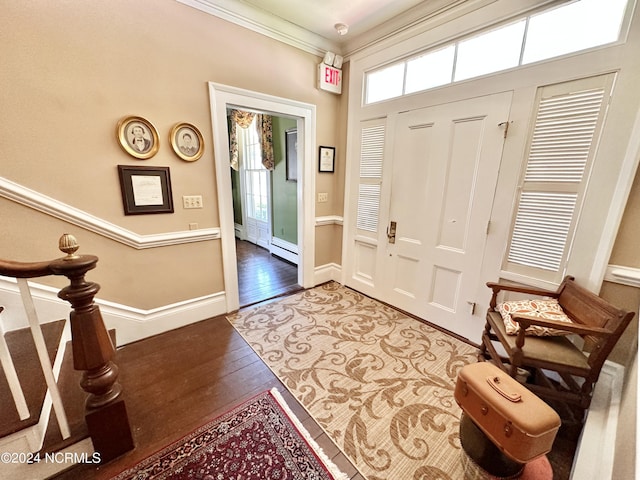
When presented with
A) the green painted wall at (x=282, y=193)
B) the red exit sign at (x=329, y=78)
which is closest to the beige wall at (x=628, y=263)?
the red exit sign at (x=329, y=78)

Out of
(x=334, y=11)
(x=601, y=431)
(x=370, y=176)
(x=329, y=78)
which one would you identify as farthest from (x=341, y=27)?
(x=601, y=431)

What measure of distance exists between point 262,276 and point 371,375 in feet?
7.33

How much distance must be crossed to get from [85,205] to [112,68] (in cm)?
99

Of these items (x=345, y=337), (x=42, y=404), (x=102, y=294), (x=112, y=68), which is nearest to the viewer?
(x=42, y=404)

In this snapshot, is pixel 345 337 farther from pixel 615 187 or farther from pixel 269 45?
pixel 269 45

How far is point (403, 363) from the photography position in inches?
78.5

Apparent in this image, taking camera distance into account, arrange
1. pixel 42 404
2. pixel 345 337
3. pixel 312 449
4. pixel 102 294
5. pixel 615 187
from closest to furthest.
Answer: pixel 42 404, pixel 312 449, pixel 615 187, pixel 102 294, pixel 345 337

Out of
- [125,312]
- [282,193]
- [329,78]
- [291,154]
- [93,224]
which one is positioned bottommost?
[125,312]

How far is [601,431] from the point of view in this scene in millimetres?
1254

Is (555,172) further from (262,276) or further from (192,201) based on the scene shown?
(262,276)

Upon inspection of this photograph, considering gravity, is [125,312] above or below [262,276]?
above

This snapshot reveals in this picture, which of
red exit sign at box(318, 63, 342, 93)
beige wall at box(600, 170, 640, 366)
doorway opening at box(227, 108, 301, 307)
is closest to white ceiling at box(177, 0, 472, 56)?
red exit sign at box(318, 63, 342, 93)

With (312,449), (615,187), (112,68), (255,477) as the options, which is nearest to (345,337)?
(312,449)

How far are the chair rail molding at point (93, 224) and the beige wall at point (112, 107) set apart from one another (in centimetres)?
4
